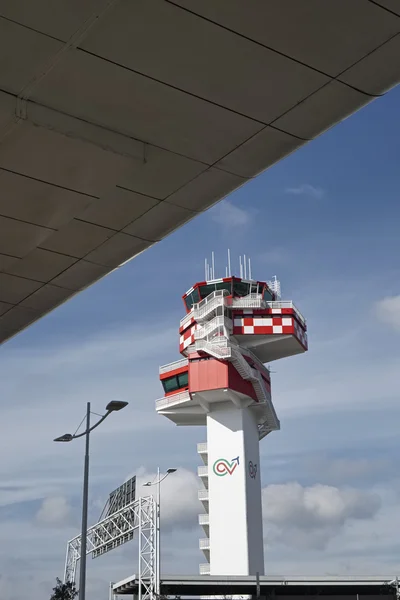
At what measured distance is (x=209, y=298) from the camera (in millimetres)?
54688

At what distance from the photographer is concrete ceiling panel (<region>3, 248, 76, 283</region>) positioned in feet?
21.4

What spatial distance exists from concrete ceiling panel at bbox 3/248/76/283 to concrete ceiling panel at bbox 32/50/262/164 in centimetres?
192

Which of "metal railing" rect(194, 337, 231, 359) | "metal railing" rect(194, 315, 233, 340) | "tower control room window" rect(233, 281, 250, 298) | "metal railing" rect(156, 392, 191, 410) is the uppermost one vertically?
"tower control room window" rect(233, 281, 250, 298)

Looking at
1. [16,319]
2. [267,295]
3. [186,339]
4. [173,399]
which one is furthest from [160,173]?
[267,295]

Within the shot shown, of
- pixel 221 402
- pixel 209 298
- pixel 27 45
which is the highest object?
pixel 209 298

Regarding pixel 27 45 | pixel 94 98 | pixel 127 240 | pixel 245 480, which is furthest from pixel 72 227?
pixel 245 480

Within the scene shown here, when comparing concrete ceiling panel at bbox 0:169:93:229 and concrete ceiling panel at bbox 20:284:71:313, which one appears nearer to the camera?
concrete ceiling panel at bbox 0:169:93:229

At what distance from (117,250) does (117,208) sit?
75 cm

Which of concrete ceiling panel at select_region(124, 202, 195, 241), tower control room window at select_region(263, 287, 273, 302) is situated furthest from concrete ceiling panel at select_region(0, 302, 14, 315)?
tower control room window at select_region(263, 287, 273, 302)

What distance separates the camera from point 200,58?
4.20 meters

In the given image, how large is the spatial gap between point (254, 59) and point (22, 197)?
2.01 metres

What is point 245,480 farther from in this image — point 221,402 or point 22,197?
point 22,197

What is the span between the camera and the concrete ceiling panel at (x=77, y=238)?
606cm

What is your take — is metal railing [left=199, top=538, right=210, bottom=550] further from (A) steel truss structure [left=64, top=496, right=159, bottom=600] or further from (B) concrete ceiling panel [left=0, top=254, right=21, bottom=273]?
(B) concrete ceiling panel [left=0, top=254, right=21, bottom=273]
